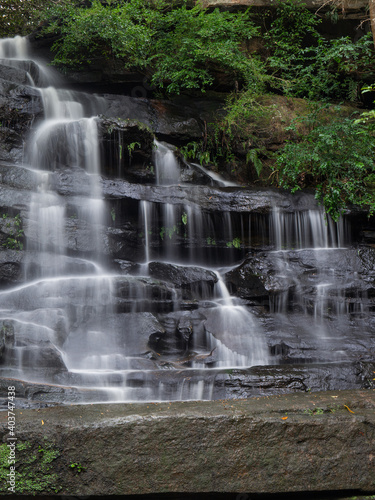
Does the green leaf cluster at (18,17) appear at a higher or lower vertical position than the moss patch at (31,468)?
higher

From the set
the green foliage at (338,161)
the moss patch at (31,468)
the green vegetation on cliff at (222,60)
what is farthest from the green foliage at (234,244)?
the moss patch at (31,468)

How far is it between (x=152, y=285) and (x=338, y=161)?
535 cm

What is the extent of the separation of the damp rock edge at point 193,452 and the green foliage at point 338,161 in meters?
6.33

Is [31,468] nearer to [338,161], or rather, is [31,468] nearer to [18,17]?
[338,161]

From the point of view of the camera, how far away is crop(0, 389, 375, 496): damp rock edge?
2867 millimetres

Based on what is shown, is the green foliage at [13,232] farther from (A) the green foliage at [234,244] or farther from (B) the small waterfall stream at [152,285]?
(A) the green foliage at [234,244]

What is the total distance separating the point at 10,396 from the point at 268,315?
428 cm

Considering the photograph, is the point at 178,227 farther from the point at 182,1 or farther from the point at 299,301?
the point at 182,1

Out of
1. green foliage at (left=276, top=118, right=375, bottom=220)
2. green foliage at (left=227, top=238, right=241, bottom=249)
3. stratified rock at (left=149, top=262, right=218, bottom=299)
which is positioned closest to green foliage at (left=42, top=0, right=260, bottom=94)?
green foliage at (left=276, top=118, right=375, bottom=220)

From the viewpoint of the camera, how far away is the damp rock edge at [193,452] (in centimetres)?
287

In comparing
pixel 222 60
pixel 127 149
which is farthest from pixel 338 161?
pixel 127 149

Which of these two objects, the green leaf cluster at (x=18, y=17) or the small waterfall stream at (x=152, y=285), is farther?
the green leaf cluster at (x=18, y=17)

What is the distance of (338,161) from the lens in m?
9.16

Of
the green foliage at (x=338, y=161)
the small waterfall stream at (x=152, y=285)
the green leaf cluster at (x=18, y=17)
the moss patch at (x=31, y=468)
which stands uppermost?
the green leaf cluster at (x=18, y=17)
